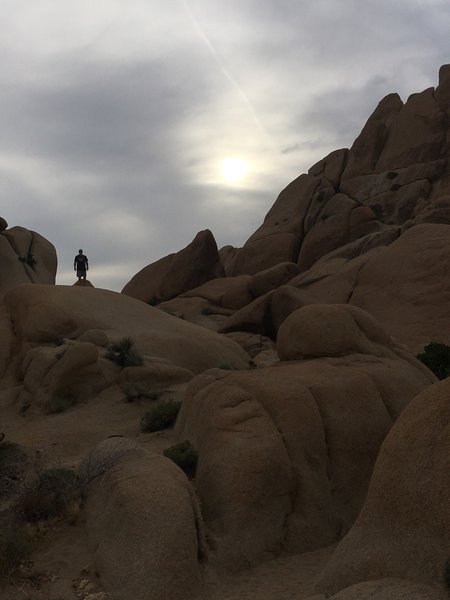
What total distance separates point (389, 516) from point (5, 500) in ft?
21.2

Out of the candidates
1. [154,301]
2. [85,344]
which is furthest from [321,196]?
[85,344]

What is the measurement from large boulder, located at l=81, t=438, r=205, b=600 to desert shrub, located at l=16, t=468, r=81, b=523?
1.18 ft

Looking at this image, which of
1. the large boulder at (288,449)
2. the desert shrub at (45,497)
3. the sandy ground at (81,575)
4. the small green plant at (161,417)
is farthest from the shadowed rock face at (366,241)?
the desert shrub at (45,497)

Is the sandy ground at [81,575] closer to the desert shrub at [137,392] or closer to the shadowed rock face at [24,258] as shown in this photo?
the desert shrub at [137,392]

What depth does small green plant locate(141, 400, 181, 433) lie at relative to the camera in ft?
54.6

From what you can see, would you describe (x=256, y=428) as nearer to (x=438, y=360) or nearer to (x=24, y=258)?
(x=438, y=360)

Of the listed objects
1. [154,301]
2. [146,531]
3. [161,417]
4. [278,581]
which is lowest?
[278,581]

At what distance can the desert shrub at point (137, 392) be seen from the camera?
20.0 m

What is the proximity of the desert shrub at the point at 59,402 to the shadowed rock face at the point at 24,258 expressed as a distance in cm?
2125

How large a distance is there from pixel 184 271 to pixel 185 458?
125ft

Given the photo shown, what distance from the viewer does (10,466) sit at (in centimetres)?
1320

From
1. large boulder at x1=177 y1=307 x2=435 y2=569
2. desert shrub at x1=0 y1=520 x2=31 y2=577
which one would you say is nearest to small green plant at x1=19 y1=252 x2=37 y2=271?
large boulder at x1=177 y1=307 x2=435 y2=569

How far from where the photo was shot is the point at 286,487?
11.5 meters

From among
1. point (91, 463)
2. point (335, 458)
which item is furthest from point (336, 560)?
point (91, 463)
